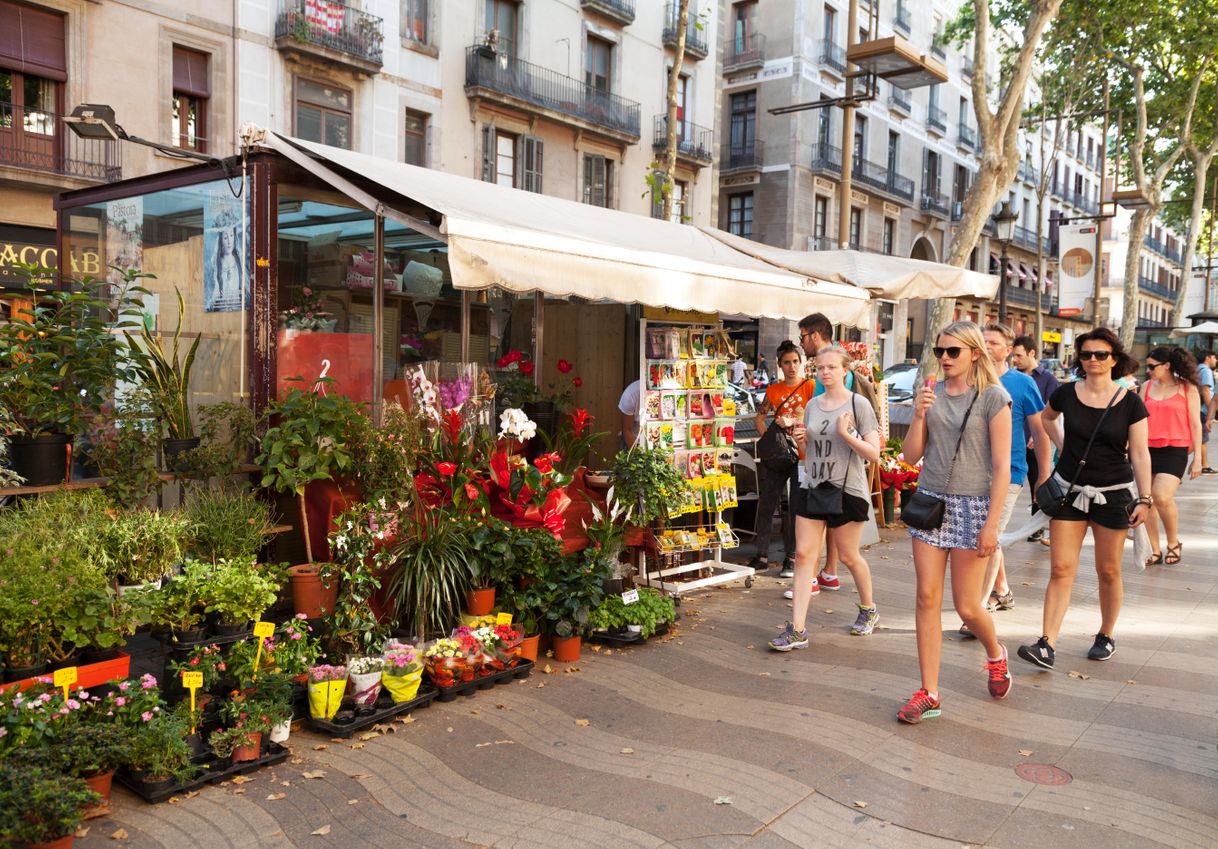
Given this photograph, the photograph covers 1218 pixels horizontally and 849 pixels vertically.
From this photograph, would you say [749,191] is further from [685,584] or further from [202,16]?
[685,584]

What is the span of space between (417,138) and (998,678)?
802 inches

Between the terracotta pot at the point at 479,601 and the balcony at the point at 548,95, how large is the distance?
19.8 m

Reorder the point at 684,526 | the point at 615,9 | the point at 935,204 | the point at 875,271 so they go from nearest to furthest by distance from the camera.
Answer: the point at 684,526 → the point at 875,271 → the point at 615,9 → the point at 935,204

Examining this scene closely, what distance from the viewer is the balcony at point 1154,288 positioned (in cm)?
6988

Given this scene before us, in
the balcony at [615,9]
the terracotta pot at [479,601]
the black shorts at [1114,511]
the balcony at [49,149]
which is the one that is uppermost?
the balcony at [615,9]

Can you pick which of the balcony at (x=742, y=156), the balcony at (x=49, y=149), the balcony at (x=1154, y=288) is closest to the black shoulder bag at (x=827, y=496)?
the balcony at (x=49, y=149)

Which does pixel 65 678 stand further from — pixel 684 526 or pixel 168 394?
pixel 684 526

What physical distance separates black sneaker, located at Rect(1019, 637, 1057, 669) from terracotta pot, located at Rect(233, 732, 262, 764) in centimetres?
413

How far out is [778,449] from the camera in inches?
297

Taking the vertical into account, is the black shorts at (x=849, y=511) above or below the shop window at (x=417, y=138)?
below

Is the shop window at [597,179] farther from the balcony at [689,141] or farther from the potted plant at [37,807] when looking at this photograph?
the potted plant at [37,807]

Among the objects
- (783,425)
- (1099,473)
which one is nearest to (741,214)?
(783,425)

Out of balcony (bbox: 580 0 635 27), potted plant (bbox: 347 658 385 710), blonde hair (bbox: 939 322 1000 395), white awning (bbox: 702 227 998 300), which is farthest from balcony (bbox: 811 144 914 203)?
potted plant (bbox: 347 658 385 710)

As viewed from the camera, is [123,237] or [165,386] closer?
[165,386]
